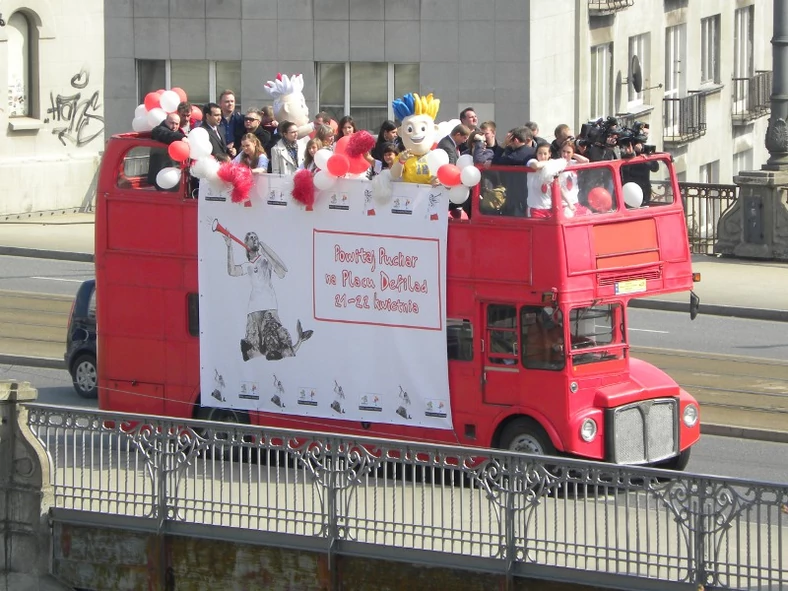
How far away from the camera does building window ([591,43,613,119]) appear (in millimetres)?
39500

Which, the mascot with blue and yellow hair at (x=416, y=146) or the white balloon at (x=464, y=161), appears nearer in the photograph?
the white balloon at (x=464, y=161)

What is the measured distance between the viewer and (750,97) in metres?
49.2

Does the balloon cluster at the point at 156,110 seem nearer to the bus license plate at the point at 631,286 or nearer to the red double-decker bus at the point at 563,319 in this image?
the red double-decker bus at the point at 563,319

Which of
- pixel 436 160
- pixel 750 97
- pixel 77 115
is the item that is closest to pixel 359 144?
pixel 436 160

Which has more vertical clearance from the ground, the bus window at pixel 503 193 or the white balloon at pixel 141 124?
the white balloon at pixel 141 124

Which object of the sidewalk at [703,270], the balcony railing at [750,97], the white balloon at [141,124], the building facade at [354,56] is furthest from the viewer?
the balcony railing at [750,97]

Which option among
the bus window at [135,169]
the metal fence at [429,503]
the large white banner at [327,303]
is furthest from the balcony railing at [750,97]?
the metal fence at [429,503]

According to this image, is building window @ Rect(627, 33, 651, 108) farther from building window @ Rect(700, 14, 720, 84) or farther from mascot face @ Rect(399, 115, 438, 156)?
mascot face @ Rect(399, 115, 438, 156)

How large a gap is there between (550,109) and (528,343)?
2108 centimetres

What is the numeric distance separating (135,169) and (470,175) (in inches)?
162

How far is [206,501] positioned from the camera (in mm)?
14766

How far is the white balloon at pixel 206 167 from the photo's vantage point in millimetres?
17797

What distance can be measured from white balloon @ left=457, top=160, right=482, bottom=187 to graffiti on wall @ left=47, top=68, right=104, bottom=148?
22.2 m

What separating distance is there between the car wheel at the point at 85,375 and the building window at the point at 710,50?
28276 mm
